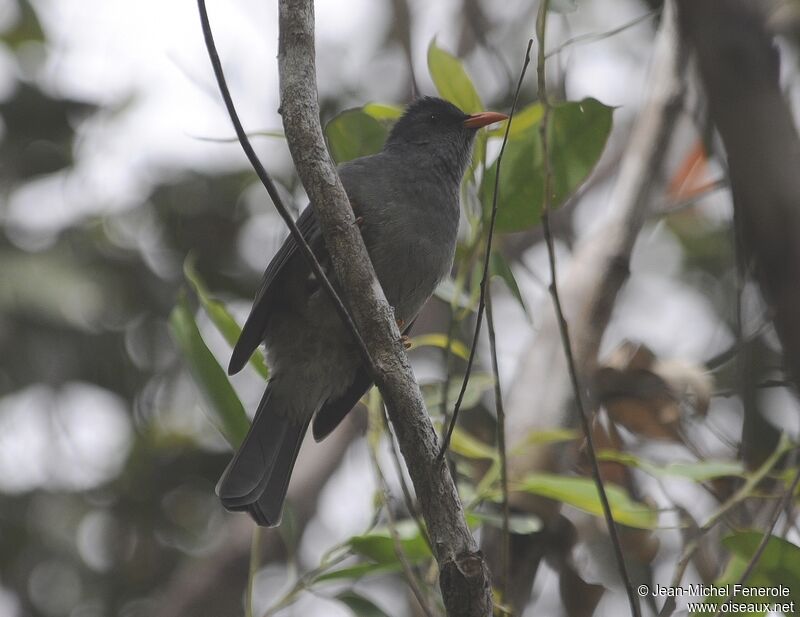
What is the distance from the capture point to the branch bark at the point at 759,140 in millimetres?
1304

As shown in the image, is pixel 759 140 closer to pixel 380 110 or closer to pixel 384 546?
pixel 384 546

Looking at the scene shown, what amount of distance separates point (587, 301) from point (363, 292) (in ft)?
6.16

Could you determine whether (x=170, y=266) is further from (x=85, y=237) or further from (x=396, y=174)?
(x=396, y=174)

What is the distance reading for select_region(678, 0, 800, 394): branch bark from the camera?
1.30 meters

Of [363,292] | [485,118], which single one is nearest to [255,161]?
[363,292]

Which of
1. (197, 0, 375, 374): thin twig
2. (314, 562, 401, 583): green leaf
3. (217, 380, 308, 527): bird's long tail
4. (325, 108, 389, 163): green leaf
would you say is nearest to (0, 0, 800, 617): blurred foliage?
(217, 380, 308, 527): bird's long tail

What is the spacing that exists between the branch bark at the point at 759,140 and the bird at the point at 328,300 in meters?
2.13

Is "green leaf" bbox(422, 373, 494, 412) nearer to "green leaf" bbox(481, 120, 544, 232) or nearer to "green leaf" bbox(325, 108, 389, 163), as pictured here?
"green leaf" bbox(481, 120, 544, 232)

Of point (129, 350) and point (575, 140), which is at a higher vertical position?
point (575, 140)

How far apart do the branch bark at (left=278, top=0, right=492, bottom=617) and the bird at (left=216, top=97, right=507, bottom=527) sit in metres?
0.96

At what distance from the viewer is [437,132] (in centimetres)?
420

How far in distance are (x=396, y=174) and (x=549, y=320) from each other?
1.03 metres

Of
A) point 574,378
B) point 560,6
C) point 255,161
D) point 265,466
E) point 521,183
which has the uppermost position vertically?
point 560,6

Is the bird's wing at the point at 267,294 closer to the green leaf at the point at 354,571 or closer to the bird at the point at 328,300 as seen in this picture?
the bird at the point at 328,300
